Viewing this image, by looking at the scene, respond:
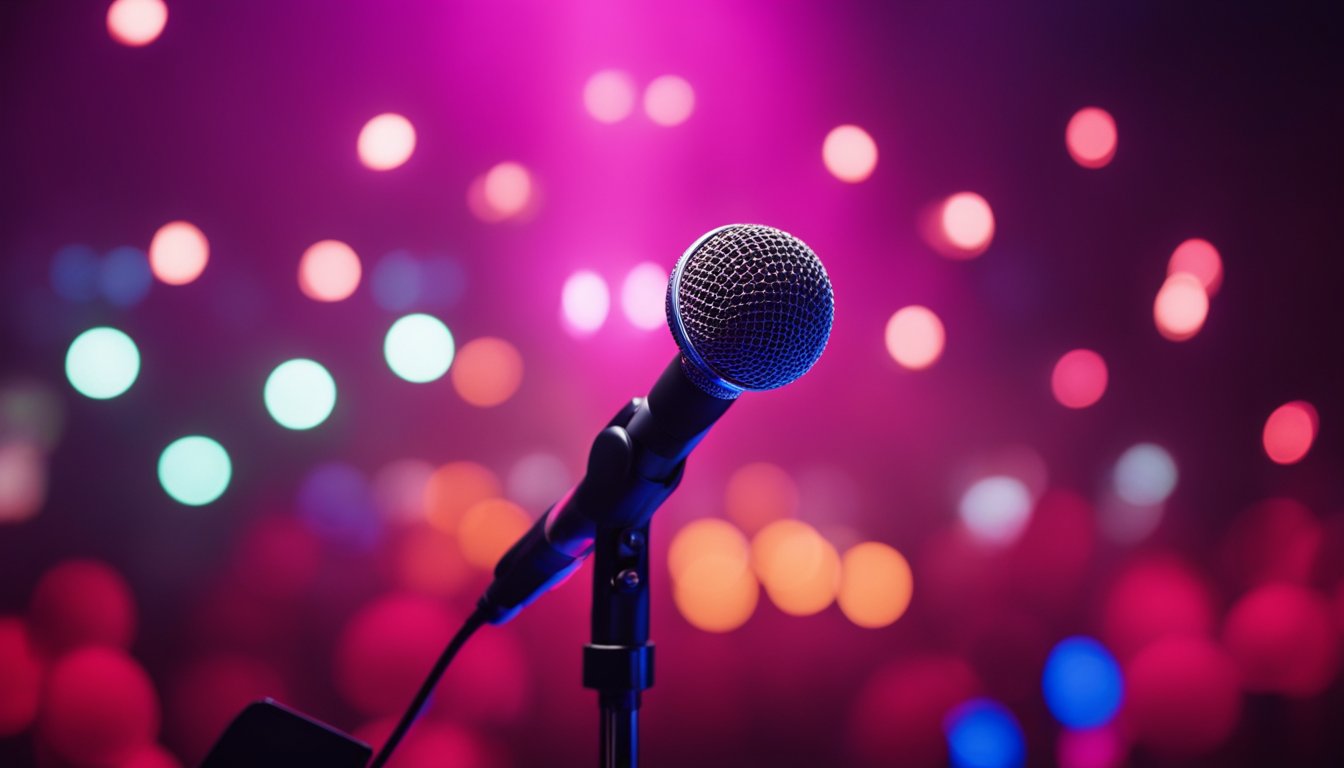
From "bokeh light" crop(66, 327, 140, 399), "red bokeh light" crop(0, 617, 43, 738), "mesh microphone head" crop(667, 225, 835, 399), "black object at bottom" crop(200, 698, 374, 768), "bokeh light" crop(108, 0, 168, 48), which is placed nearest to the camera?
"mesh microphone head" crop(667, 225, 835, 399)

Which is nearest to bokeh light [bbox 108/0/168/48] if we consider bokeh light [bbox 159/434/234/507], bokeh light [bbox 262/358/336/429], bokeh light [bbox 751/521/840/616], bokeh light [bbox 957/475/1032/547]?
bokeh light [bbox 262/358/336/429]

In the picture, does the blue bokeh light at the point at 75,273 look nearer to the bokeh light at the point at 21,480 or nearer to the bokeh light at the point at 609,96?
the bokeh light at the point at 21,480

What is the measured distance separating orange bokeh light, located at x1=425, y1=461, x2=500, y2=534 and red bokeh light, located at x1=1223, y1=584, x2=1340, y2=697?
1.75 m

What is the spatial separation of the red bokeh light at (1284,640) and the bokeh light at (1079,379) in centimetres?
60

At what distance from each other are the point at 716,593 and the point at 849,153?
109cm

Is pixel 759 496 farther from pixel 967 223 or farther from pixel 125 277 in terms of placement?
pixel 125 277

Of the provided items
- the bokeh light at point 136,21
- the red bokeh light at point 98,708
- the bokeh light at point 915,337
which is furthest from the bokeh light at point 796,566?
the bokeh light at point 136,21

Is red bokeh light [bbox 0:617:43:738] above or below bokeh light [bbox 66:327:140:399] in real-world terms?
below

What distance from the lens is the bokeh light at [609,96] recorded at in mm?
1997

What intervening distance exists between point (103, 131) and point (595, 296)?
1.13 m

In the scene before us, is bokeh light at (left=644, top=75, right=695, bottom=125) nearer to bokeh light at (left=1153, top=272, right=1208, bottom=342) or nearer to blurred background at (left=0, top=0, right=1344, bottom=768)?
blurred background at (left=0, top=0, right=1344, bottom=768)

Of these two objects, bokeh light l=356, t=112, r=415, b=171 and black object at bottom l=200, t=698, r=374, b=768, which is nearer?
black object at bottom l=200, t=698, r=374, b=768

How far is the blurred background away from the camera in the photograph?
1.77 m

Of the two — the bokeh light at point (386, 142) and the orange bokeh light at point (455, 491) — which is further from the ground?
the bokeh light at point (386, 142)
